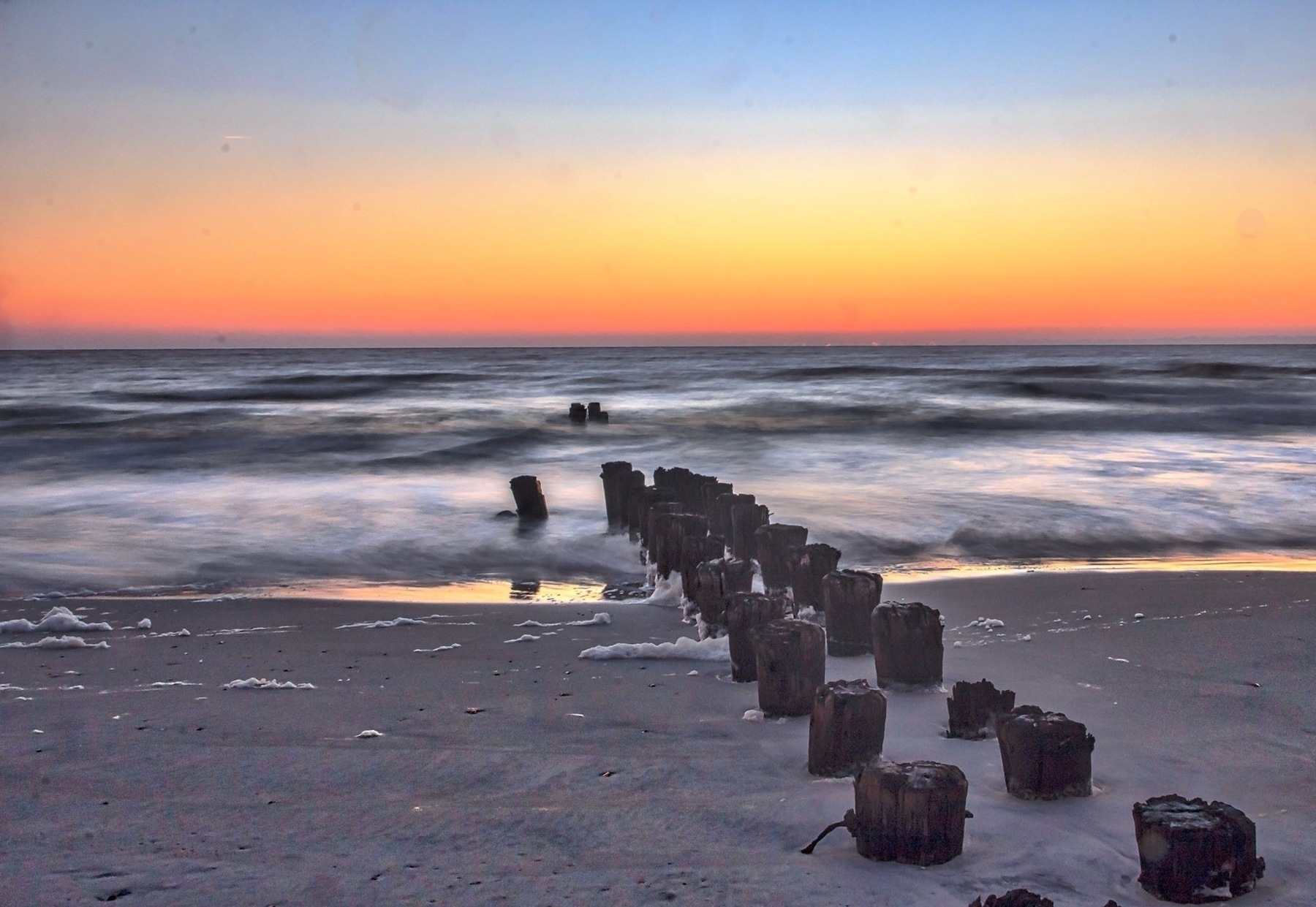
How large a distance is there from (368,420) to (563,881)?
2585cm

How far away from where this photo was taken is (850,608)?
4.80 metres

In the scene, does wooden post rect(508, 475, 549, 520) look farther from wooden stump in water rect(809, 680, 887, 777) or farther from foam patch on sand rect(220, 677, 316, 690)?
wooden stump in water rect(809, 680, 887, 777)

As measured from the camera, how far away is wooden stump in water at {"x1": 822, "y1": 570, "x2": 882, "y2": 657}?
4.78 metres

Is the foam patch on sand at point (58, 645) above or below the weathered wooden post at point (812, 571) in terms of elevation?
below

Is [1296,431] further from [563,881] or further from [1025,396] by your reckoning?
[563,881]

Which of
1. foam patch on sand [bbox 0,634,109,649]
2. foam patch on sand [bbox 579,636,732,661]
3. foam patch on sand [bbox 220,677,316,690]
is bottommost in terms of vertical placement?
foam patch on sand [bbox 0,634,109,649]

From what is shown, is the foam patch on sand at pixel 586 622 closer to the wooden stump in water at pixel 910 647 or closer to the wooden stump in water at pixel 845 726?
the wooden stump in water at pixel 910 647

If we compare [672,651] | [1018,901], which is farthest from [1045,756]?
[672,651]

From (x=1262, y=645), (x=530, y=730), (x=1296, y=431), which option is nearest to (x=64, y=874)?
(x=530, y=730)

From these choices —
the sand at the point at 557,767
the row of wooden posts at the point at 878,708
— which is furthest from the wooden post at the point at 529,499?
the sand at the point at 557,767

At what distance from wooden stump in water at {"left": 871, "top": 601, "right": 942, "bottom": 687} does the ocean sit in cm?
338

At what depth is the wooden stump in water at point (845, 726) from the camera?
10.5 ft

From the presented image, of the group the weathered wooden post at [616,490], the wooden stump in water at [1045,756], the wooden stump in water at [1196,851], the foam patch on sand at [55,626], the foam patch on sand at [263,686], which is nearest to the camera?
the wooden stump in water at [1196,851]

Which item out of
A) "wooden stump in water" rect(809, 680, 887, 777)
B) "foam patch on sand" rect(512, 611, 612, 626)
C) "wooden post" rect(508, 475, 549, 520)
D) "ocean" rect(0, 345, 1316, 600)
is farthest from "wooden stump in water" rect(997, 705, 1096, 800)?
"wooden post" rect(508, 475, 549, 520)
